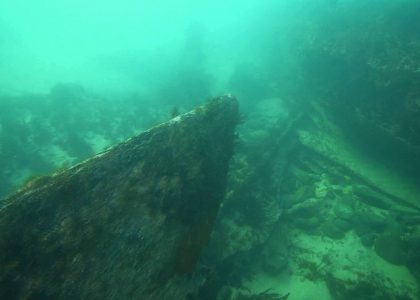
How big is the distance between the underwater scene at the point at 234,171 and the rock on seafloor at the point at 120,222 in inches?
0.9

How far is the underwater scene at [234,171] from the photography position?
201 inches

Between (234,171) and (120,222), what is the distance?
654 cm

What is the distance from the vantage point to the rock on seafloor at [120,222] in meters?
4.59

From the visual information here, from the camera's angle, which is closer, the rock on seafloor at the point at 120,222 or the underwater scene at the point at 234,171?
the rock on seafloor at the point at 120,222

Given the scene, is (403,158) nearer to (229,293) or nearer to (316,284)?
(316,284)

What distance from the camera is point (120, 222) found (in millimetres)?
5379

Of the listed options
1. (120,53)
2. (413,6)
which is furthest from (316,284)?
(120,53)

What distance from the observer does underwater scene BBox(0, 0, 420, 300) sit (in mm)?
5111

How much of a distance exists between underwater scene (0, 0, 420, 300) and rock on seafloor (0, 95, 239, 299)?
2cm

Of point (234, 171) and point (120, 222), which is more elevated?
point (234, 171)

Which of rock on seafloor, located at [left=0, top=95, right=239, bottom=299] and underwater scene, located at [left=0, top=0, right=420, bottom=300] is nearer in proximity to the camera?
rock on seafloor, located at [left=0, top=95, right=239, bottom=299]

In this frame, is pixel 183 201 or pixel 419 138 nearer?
pixel 183 201

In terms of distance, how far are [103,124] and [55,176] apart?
13450mm

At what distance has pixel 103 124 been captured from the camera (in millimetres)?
18172
